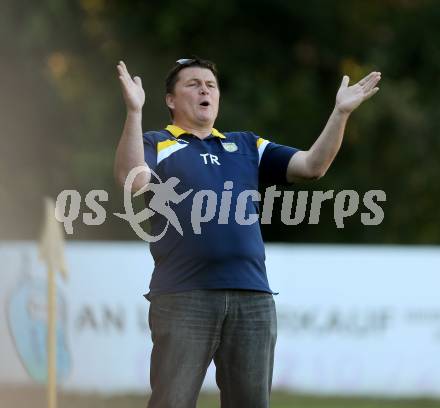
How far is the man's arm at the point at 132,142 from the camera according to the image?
477 centimetres

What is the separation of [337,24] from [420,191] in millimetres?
4468

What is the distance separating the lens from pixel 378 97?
2202 centimetres

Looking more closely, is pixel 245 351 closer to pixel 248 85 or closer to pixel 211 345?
pixel 211 345

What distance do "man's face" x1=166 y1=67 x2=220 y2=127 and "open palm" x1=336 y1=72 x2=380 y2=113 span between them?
58 cm

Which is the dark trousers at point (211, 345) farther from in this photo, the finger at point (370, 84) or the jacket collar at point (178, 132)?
the finger at point (370, 84)

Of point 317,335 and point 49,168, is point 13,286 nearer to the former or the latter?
point 317,335

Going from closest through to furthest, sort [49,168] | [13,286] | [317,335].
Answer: [13,286] → [317,335] → [49,168]

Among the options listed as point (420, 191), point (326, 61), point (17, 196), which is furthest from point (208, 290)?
point (326, 61)

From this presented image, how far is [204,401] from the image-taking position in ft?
35.7

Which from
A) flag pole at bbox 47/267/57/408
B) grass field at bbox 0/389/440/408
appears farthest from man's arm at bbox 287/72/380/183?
grass field at bbox 0/389/440/408

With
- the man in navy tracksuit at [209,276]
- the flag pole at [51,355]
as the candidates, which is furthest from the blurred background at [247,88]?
the man in navy tracksuit at [209,276]

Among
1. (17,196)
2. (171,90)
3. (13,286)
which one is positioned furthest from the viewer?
(17,196)

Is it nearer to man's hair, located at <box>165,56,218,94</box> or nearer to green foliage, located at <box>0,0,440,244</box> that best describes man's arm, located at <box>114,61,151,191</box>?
man's hair, located at <box>165,56,218,94</box>

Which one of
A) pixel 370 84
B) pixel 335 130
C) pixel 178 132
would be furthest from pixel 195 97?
pixel 370 84
